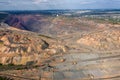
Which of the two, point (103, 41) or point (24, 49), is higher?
point (24, 49)

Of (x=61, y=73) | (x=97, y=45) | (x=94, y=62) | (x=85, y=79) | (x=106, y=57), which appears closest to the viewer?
(x=85, y=79)

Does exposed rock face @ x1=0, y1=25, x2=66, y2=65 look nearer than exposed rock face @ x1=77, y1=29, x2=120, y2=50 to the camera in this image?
Yes

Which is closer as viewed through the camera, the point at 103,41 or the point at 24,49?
the point at 24,49

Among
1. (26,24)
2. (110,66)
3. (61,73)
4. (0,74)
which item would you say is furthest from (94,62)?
(26,24)

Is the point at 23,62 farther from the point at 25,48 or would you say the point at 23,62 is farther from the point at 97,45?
the point at 97,45

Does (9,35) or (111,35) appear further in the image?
(111,35)

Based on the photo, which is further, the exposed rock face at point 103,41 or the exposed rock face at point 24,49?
the exposed rock face at point 103,41

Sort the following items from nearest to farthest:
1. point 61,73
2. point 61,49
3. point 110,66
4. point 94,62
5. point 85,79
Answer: point 85,79 → point 61,73 → point 110,66 → point 94,62 → point 61,49
